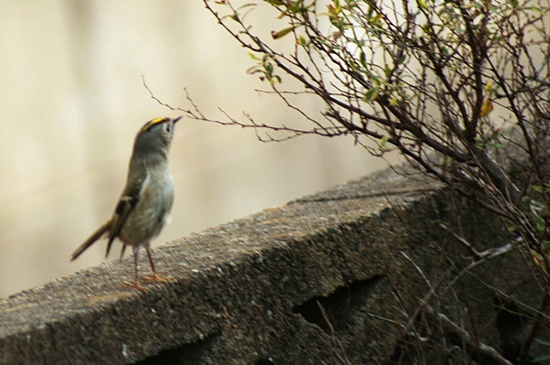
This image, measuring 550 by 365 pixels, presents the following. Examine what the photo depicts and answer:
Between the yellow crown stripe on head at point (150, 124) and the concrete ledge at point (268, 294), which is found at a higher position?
the yellow crown stripe on head at point (150, 124)

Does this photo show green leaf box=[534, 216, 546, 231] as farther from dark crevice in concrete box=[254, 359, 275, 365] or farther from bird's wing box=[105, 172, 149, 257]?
bird's wing box=[105, 172, 149, 257]

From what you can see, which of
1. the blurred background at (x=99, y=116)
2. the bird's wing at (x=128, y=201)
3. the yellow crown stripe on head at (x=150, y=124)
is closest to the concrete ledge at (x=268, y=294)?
the bird's wing at (x=128, y=201)

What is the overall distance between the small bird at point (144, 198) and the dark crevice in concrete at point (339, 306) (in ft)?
1.87

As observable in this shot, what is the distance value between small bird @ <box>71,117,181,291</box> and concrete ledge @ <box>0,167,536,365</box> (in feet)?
0.34

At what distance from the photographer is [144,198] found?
438cm

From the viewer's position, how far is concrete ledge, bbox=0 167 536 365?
11.8 feet

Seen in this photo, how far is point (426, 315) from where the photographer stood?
14.6ft

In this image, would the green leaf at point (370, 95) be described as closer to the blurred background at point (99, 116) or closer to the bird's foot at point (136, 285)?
the bird's foot at point (136, 285)

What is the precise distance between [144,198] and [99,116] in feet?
19.7

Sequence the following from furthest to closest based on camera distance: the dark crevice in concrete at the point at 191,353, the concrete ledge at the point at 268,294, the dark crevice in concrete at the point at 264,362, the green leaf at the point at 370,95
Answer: the green leaf at the point at 370,95 < the dark crevice in concrete at the point at 264,362 < the dark crevice in concrete at the point at 191,353 < the concrete ledge at the point at 268,294

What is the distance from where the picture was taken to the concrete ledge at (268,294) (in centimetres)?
360

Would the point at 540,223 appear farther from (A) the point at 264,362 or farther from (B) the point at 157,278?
(B) the point at 157,278

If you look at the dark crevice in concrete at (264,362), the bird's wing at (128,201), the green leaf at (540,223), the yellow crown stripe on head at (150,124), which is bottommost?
the dark crevice in concrete at (264,362)

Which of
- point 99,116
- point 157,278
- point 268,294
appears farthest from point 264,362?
point 99,116
